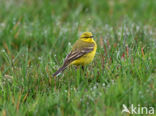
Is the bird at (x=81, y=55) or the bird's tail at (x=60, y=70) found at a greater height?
the bird at (x=81, y=55)

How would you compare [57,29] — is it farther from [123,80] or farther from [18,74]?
[123,80]

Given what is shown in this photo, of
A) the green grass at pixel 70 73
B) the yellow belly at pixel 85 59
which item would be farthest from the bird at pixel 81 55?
the green grass at pixel 70 73

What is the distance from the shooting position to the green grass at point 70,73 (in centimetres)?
424

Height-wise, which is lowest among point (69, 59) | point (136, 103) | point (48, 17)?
point (136, 103)

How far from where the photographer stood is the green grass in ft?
13.9

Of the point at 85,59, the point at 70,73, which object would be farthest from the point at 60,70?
the point at 85,59

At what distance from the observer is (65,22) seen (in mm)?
9688

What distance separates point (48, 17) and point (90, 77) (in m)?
4.06

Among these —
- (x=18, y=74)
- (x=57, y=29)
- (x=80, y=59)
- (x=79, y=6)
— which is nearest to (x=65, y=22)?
(x=79, y=6)

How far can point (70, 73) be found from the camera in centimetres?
539

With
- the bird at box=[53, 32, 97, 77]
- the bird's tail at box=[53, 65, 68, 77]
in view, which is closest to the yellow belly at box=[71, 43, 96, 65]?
the bird at box=[53, 32, 97, 77]

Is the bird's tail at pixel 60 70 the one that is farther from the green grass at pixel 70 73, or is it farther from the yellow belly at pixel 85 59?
the yellow belly at pixel 85 59

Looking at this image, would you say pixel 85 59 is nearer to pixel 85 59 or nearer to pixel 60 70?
pixel 85 59

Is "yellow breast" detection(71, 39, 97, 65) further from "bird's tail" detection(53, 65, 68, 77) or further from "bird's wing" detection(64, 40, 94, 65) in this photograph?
"bird's tail" detection(53, 65, 68, 77)
